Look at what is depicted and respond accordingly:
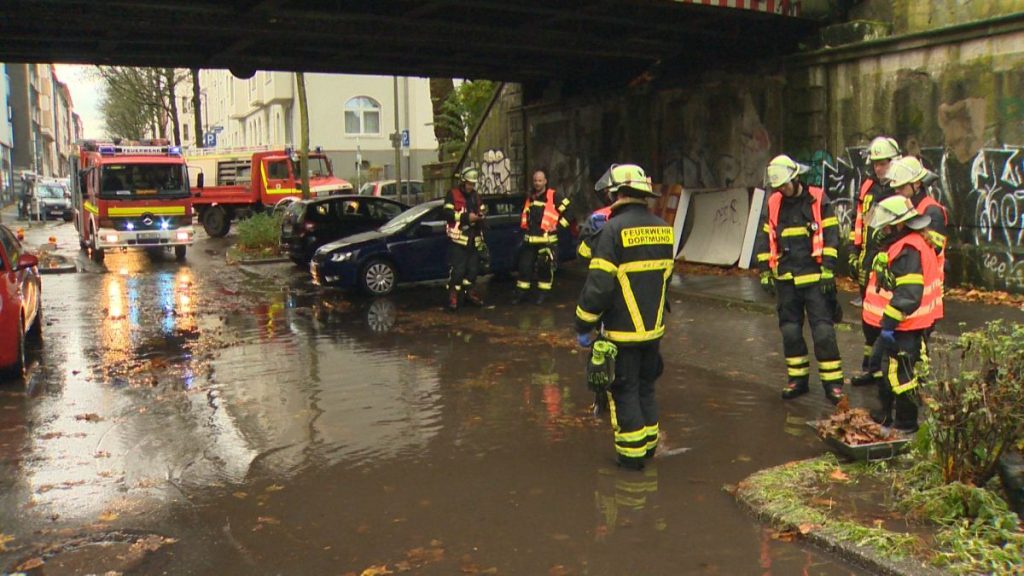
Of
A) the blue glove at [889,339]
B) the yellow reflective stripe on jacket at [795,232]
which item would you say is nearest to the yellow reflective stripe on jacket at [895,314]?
the blue glove at [889,339]

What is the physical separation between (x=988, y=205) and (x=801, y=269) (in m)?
5.91

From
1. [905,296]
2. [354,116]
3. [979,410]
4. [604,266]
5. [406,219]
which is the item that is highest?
[354,116]

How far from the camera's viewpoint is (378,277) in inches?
561

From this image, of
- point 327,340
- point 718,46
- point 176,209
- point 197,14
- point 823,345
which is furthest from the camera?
point 176,209

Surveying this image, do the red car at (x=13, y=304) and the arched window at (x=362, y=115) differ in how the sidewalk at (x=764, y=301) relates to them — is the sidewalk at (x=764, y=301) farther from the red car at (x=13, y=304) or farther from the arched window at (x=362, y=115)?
the arched window at (x=362, y=115)

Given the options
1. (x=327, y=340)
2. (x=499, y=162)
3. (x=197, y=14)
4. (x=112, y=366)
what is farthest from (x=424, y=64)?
(x=112, y=366)

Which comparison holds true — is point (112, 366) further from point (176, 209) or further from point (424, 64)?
point (176, 209)

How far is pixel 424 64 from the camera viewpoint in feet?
59.4

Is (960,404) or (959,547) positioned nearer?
(959,547)

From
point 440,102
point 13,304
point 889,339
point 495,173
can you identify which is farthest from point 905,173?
point 440,102

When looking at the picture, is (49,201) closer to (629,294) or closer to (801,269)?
(801,269)

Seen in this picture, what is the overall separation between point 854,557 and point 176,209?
19.8m

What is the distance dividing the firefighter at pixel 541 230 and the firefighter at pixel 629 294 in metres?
6.58

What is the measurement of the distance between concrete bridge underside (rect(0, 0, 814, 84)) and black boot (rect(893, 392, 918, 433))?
25.8ft
